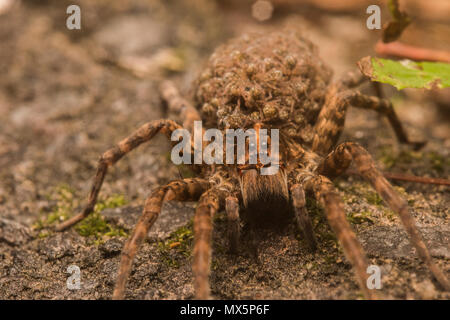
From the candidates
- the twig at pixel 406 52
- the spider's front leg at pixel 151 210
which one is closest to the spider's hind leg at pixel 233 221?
the spider's front leg at pixel 151 210

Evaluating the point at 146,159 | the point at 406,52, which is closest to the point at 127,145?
the point at 146,159

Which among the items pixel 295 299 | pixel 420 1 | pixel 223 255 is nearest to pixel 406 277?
pixel 295 299

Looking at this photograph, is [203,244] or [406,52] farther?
[406,52]

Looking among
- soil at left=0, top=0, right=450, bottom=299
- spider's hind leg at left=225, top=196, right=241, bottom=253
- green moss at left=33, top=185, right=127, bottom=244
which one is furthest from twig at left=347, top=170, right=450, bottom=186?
green moss at left=33, top=185, right=127, bottom=244

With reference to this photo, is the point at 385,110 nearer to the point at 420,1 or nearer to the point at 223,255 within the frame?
the point at 223,255

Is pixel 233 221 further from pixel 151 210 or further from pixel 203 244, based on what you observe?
pixel 151 210

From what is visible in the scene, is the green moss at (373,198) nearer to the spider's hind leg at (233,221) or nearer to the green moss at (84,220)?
the spider's hind leg at (233,221)

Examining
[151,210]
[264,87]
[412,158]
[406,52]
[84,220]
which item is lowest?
[84,220]
